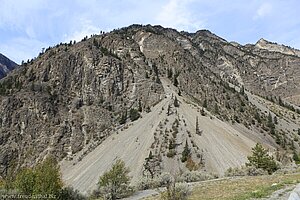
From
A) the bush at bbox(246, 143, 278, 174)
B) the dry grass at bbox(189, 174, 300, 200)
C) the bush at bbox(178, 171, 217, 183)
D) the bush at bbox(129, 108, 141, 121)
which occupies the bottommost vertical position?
the bush at bbox(178, 171, 217, 183)

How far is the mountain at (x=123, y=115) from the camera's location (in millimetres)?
70250

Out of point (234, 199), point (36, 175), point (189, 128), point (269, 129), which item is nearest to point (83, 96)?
point (189, 128)

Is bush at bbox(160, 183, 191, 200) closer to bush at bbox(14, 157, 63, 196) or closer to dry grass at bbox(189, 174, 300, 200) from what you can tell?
dry grass at bbox(189, 174, 300, 200)

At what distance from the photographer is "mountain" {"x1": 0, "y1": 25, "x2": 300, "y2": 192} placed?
7025 centimetres

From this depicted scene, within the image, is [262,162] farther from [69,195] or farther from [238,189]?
[69,195]

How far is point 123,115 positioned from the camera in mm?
95375

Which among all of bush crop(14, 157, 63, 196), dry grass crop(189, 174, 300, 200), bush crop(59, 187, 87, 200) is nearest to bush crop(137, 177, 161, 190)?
bush crop(59, 187, 87, 200)

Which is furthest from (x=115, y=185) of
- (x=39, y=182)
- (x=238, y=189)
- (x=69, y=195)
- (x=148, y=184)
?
(x=238, y=189)

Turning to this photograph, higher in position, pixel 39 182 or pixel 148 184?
pixel 39 182

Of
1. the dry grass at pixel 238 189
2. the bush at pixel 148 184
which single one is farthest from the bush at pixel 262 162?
the dry grass at pixel 238 189

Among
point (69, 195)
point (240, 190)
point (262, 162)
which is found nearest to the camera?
point (240, 190)

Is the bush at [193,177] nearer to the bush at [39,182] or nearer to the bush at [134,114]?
the bush at [39,182]

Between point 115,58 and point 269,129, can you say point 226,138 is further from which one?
point 115,58

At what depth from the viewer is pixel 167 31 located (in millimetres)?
196125
